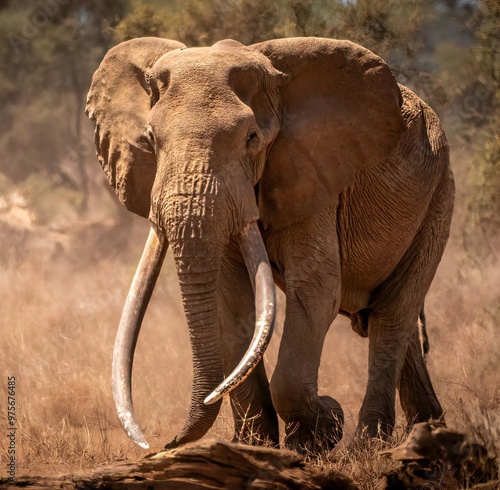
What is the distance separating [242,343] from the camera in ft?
19.9

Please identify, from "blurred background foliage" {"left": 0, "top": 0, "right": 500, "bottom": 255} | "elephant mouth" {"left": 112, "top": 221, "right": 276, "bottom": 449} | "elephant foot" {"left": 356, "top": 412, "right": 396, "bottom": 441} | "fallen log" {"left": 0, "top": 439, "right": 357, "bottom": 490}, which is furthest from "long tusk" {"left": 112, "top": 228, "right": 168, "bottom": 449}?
"blurred background foliage" {"left": 0, "top": 0, "right": 500, "bottom": 255}

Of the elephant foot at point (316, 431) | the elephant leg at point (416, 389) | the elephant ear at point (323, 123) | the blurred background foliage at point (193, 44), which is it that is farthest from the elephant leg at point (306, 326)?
the blurred background foliage at point (193, 44)

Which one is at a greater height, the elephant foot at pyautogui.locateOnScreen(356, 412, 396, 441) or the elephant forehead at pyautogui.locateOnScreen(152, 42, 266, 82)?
the elephant forehead at pyautogui.locateOnScreen(152, 42, 266, 82)

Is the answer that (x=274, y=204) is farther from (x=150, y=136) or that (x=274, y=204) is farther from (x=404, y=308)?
(x=404, y=308)

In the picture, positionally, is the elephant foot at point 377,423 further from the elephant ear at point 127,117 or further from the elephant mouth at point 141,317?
the elephant ear at point 127,117

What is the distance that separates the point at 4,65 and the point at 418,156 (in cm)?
1734

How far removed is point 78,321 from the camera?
1022cm

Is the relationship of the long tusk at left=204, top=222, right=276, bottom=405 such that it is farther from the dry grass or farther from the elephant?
the dry grass

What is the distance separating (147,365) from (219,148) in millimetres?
4035

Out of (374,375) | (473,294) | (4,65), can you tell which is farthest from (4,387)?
(4,65)

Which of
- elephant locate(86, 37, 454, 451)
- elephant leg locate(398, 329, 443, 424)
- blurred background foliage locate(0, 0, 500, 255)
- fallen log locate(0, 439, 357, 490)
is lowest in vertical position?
fallen log locate(0, 439, 357, 490)

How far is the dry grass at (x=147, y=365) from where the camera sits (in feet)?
20.3

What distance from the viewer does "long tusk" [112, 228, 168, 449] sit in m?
4.98

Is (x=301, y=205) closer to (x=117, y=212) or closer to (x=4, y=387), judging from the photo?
(x=4, y=387)
